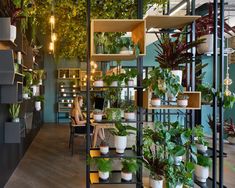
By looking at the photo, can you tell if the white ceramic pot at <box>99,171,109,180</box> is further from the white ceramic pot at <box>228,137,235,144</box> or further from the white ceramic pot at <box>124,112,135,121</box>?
the white ceramic pot at <box>228,137,235,144</box>

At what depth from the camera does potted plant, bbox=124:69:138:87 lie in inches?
120

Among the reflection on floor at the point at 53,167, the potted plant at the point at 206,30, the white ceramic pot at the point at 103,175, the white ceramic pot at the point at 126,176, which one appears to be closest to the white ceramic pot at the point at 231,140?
the reflection on floor at the point at 53,167

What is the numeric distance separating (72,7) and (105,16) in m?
0.57

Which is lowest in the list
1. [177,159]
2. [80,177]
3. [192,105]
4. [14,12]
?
[80,177]

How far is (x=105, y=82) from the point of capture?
10.3 ft

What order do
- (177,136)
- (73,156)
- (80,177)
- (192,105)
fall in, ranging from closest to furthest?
(177,136)
(192,105)
(80,177)
(73,156)

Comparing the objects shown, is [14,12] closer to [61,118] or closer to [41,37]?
[41,37]

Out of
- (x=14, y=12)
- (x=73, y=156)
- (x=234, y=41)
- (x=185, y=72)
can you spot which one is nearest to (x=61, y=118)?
(x=73, y=156)

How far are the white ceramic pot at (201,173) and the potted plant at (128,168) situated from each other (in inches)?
24.2

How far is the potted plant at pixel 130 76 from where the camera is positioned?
3.06m

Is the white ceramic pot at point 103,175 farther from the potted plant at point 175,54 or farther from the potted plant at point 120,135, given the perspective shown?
the potted plant at point 175,54

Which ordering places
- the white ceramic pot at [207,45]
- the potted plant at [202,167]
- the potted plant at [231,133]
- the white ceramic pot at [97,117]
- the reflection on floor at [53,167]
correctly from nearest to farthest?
the potted plant at [202,167]
the white ceramic pot at [207,45]
the white ceramic pot at [97,117]
the reflection on floor at [53,167]
the potted plant at [231,133]

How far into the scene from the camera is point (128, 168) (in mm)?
2854

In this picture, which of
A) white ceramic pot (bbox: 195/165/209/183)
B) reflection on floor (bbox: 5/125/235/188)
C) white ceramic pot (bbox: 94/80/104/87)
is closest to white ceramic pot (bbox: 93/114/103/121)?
white ceramic pot (bbox: 94/80/104/87)
